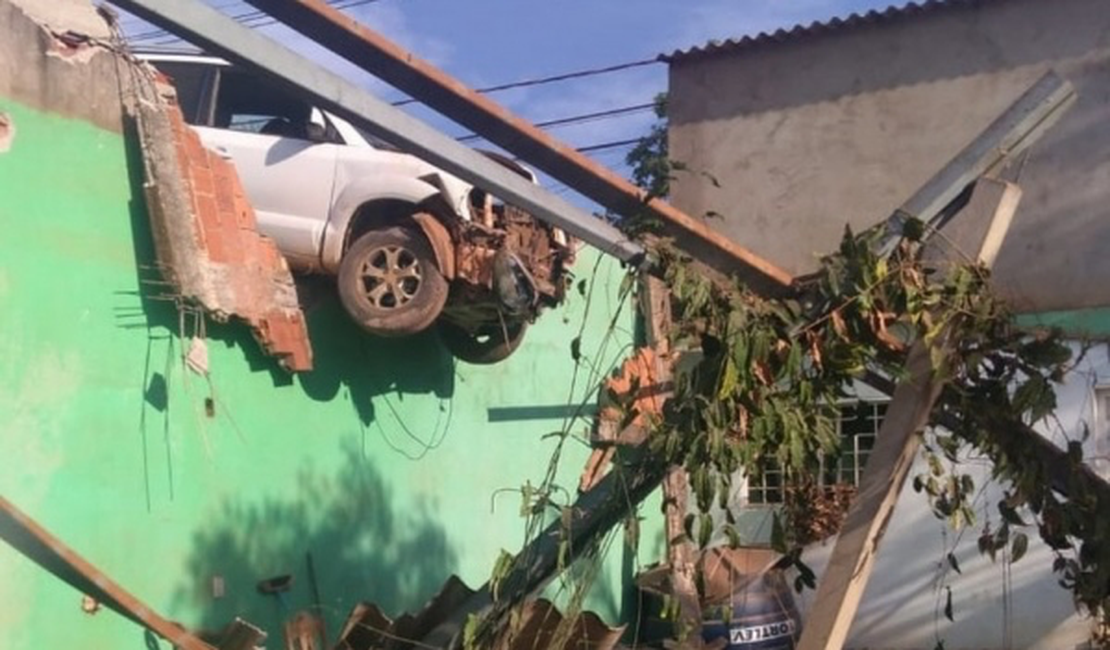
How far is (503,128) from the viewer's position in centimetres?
448

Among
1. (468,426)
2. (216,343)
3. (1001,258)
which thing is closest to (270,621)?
(216,343)

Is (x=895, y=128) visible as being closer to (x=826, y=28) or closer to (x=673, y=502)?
Answer: (x=826, y=28)

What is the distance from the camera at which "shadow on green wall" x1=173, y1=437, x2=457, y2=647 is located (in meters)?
7.23

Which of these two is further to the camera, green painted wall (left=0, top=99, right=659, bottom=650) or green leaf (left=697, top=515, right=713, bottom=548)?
green painted wall (left=0, top=99, right=659, bottom=650)

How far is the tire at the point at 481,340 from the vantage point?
9352mm

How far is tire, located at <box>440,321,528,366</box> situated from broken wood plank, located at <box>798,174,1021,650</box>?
4759mm

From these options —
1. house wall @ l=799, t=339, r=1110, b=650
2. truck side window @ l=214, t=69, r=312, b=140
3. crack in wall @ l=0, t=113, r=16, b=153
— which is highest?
truck side window @ l=214, t=69, r=312, b=140

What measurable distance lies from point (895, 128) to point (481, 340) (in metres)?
6.01

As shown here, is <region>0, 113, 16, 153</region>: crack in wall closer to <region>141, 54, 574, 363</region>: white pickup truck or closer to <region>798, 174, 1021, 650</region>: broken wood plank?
<region>141, 54, 574, 363</region>: white pickup truck

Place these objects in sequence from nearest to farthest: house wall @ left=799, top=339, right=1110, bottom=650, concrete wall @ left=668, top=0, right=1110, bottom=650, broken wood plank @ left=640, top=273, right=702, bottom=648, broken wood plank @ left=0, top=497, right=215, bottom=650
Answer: broken wood plank @ left=640, top=273, right=702, bottom=648 < broken wood plank @ left=0, top=497, right=215, bottom=650 < house wall @ left=799, top=339, right=1110, bottom=650 < concrete wall @ left=668, top=0, right=1110, bottom=650

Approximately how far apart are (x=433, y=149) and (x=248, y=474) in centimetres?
365

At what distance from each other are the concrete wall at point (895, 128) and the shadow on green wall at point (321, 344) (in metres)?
5.80

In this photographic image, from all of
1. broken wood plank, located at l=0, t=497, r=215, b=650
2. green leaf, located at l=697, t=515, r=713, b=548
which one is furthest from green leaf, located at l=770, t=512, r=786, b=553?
broken wood plank, located at l=0, t=497, r=215, b=650

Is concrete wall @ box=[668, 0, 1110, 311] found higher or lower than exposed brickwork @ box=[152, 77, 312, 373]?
higher
